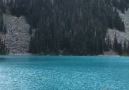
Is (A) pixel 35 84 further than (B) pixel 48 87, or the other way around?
(A) pixel 35 84

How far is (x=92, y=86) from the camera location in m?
73.1

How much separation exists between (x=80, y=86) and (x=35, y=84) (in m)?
9.91

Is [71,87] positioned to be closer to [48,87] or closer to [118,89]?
[48,87]

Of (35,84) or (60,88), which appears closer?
(60,88)

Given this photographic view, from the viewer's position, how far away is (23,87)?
6938 centimetres

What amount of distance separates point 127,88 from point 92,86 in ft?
24.3

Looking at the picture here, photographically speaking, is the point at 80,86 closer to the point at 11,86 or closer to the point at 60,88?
the point at 60,88

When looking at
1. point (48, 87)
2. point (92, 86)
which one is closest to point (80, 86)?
point (92, 86)

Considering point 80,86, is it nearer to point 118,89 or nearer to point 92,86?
point 92,86

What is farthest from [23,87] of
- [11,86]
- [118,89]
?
[118,89]

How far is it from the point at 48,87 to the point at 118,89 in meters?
14.3

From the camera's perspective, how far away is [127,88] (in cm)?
7075

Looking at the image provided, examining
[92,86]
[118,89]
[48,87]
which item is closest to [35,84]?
[48,87]

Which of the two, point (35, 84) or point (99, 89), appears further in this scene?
point (35, 84)
